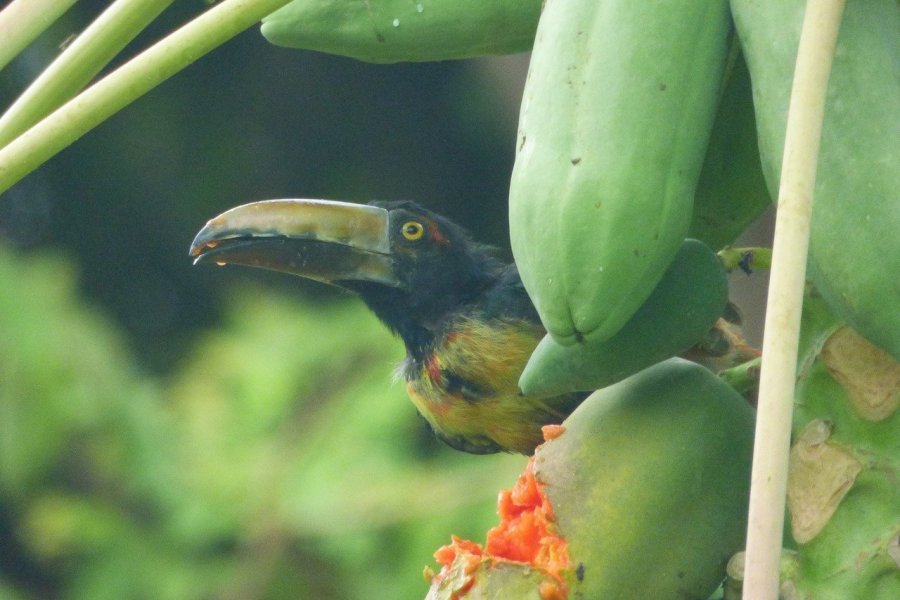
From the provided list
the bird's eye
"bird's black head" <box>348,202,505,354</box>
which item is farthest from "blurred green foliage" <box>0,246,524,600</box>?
the bird's eye

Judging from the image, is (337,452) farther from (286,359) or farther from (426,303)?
(426,303)

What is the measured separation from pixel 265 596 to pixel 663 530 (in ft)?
9.06

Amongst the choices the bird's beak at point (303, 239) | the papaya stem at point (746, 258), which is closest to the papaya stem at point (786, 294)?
the papaya stem at point (746, 258)

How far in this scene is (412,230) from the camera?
6.32 ft

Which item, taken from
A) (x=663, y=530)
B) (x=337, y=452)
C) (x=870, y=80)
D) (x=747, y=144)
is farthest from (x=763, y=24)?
(x=337, y=452)

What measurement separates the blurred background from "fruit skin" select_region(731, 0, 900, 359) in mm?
2511

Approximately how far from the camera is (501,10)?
2.58 feet

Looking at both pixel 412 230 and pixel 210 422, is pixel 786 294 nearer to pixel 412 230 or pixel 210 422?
pixel 412 230

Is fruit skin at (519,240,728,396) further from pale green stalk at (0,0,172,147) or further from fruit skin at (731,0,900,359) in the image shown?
pale green stalk at (0,0,172,147)

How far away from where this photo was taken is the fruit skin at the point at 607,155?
62cm

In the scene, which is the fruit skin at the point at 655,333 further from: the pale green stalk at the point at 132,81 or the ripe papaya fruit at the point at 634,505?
the pale green stalk at the point at 132,81

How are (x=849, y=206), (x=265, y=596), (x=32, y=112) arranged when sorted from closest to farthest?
(x=849, y=206), (x=32, y=112), (x=265, y=596)

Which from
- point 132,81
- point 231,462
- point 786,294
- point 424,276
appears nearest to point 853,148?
point 786,294

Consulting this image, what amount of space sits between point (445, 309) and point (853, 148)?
1.42 meters
